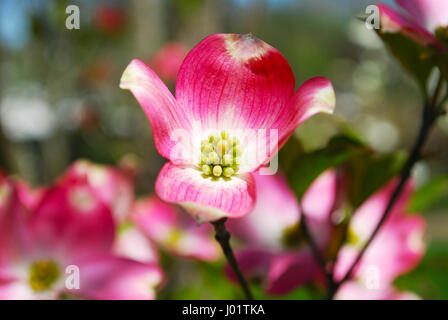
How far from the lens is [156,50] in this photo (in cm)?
162

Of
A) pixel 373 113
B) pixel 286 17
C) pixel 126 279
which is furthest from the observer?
pixel 286 17

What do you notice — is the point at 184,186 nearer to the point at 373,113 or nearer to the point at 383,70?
the point at 383,70

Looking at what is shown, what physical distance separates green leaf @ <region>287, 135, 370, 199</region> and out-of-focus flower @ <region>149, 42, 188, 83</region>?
140 cm

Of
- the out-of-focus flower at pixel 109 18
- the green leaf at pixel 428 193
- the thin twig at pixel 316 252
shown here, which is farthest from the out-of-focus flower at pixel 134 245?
the out-of-focus flower at pixel 109 18

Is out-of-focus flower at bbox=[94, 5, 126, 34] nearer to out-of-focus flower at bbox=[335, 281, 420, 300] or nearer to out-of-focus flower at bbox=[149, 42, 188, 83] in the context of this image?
out-of-focus flower at bbox=[149, 42, 188, 83]

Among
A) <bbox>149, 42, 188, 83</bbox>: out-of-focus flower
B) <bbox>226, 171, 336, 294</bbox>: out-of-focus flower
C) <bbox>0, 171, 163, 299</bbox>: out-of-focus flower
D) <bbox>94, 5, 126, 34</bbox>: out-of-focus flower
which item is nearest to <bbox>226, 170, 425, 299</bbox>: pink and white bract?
<bbox>226, 171, 336, 294</bbox>: out-of-focus flower

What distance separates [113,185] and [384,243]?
278 millimetres

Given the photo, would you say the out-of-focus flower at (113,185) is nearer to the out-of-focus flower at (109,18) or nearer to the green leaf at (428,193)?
the green leaf at (428,193)

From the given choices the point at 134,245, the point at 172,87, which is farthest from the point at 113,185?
the point at 172,87

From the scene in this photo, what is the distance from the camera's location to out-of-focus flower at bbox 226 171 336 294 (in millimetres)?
408

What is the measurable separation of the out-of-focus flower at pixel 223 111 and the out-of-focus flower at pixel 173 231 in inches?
9.9

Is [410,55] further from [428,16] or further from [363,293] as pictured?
[363,293]

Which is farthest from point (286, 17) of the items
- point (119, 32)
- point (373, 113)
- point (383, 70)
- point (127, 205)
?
point (127, 205)
